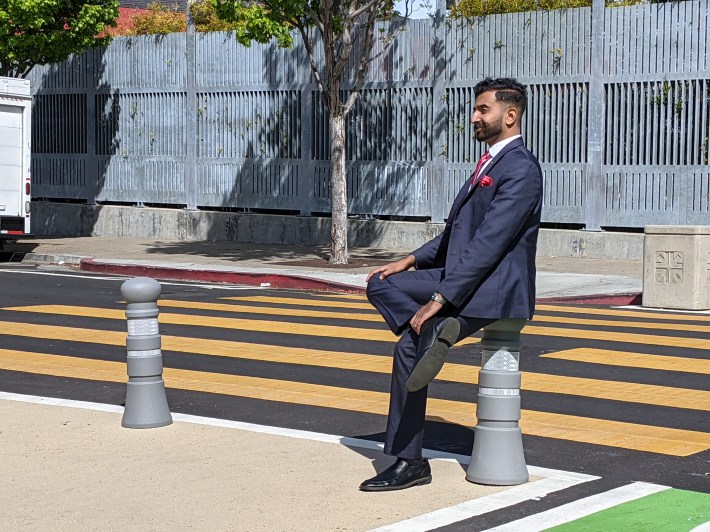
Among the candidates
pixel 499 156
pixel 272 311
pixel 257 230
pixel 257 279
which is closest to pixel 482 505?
pixel 499 156

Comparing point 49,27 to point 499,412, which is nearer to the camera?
point 499,412

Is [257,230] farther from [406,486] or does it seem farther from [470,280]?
[470,280]

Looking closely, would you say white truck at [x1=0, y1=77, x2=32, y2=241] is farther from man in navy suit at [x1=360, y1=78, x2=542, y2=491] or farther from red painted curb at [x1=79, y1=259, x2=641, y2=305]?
man in navy suit at [x1=360, y1=78, x2=542, y2=491]

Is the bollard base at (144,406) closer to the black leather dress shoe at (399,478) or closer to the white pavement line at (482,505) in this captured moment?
the black leather dress shoe at (399,478)

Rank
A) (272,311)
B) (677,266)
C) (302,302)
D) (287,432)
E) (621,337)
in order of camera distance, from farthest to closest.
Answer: (302,302) → (677,266) → (272,311) → (621,337) → (287,432)

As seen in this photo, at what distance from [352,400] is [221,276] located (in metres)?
11.3

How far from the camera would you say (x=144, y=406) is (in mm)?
8492

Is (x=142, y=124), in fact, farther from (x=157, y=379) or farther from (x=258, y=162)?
(x=157, y=379)

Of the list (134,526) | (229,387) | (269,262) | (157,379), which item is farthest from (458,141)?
(134,526)

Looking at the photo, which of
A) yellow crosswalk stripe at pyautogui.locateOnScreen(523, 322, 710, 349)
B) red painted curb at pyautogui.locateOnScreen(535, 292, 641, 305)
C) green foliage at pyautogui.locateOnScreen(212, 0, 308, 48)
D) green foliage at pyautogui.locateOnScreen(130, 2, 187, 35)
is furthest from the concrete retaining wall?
green foliage at pyautogui.locateOnScreen(130, 2, 187, 35)

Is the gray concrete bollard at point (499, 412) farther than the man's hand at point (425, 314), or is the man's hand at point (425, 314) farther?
the gray concrete bollard at point (499, 412)

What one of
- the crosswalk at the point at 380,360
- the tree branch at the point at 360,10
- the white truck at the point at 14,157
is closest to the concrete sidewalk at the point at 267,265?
the white truck at the point at 14,157

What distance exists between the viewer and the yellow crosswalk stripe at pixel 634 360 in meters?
11.1

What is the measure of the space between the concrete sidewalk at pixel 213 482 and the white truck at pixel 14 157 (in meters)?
16.2
